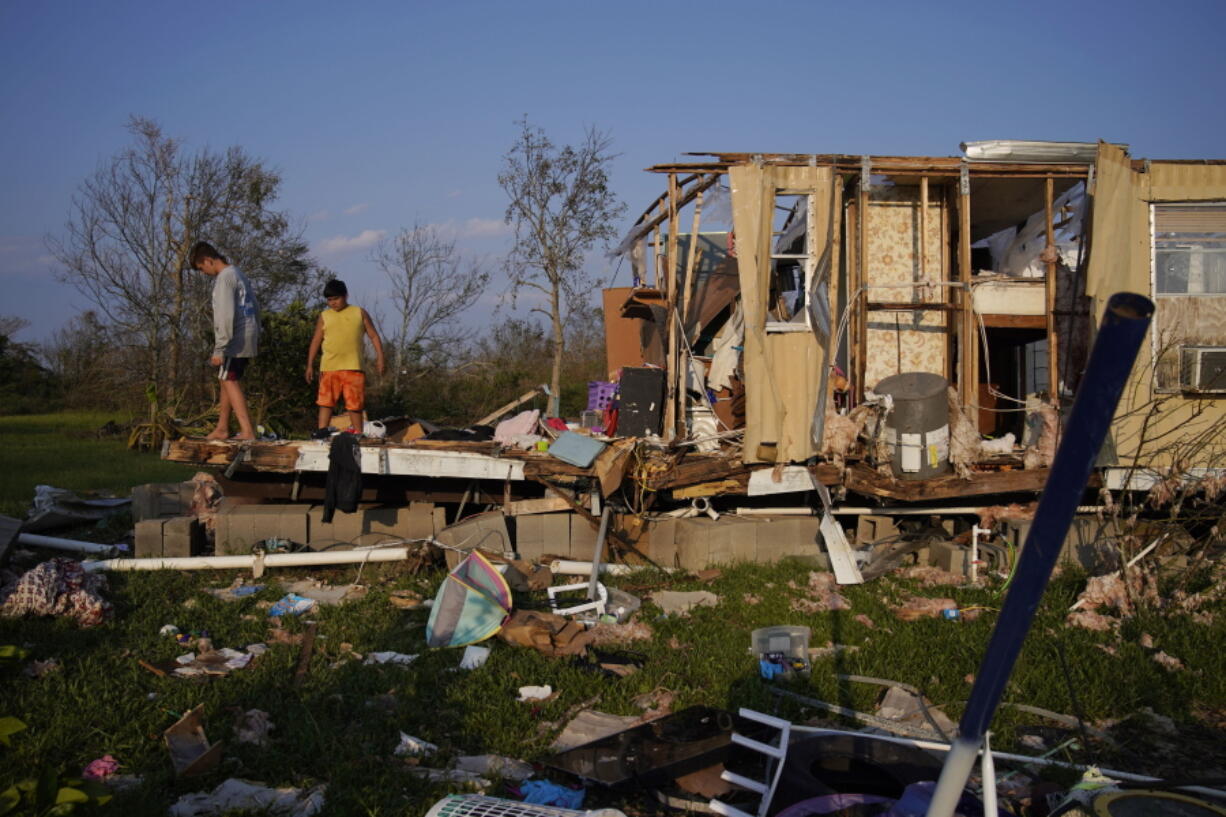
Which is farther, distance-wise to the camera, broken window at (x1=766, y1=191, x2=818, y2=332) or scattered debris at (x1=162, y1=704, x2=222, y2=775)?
broken window at (x1=766, y1=191, x2=818, y2=332)

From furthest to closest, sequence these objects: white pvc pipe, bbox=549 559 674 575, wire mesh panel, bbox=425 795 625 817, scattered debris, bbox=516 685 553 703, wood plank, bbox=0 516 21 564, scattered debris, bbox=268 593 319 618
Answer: white pvc pipe, bbox=549 559 674 575 → wood plank, bbox=0 516 21 564 → scattered debris, bbox=268 593 319 618 → scattered debris, bbox=516 685 553 703 → wire mesh panel, bbox=425 795 625 817

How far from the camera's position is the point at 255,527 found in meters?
8.56

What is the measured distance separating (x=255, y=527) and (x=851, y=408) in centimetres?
610

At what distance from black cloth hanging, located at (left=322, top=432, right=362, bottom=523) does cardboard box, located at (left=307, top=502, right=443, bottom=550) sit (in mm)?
431

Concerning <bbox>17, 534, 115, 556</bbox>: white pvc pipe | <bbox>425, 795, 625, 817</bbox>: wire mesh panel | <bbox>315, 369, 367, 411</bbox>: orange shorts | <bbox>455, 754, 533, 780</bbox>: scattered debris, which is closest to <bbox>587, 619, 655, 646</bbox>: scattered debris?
<bbox>455, 754, 533, 780</bbox>: scattered debris

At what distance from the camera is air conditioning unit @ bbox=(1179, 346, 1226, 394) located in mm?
8828

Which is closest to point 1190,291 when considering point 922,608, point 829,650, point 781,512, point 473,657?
point 781,512

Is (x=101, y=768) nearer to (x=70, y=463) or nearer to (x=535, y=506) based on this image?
(x=535, y=506)

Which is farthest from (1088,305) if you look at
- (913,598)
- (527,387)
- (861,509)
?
(527,387)

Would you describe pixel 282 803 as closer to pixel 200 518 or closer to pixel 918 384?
pixel 200 518

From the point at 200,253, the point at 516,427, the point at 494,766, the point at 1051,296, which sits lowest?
the point at 494,766

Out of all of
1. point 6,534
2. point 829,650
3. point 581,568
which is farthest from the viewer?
point 581,568

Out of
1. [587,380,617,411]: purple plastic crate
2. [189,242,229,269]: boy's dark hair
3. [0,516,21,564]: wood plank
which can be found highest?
→ [189,242,229,269]: boy's dark hair

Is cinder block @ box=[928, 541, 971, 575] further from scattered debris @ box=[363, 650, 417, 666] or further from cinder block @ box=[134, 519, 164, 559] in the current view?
→ cinder block @ box=[134, 519, 164, 559]
